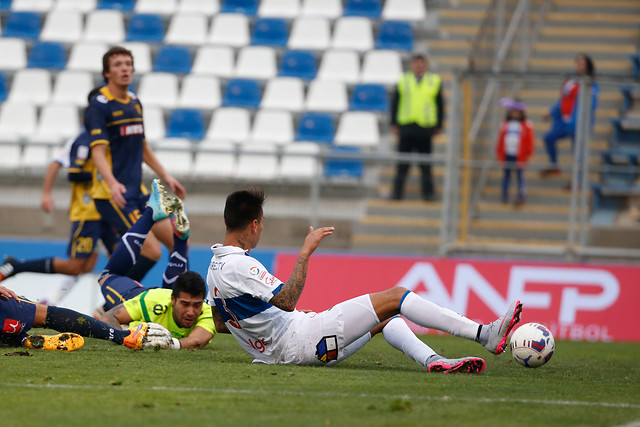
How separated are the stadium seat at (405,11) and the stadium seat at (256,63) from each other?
249 centimetres

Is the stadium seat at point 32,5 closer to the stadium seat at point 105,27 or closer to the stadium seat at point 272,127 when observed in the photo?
the stadium seat at point 105,27

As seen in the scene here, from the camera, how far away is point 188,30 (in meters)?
20.0

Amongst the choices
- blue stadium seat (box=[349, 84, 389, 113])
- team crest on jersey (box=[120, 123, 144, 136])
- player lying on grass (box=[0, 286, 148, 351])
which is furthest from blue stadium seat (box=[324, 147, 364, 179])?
player lying on grass (box=[0, 286, 148, 351])

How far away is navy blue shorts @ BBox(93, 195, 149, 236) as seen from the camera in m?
9.73

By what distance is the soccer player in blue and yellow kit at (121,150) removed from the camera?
945cm

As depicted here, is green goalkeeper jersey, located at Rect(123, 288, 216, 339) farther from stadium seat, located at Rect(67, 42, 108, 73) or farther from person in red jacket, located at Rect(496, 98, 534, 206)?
stadium seat, located at Rect(67, 42, 108, 73)

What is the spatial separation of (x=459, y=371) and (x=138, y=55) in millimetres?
14213

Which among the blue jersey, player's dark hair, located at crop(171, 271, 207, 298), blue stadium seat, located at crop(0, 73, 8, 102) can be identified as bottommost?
player's dark hair, located at crop(171, 271, 207, 298)

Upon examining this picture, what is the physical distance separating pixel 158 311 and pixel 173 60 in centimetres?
1193

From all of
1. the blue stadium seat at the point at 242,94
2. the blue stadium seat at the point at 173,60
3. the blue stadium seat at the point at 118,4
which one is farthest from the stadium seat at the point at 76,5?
the blue stadium seat at the point at 242,94

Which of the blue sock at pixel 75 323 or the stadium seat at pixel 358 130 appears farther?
the stadium seat at pixel 358 130

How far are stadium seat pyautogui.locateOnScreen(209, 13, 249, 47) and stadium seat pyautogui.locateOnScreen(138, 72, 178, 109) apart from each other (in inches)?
63.2

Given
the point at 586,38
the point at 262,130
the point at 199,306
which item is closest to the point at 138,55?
the point at 262,130

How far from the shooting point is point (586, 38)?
18.1 metres
